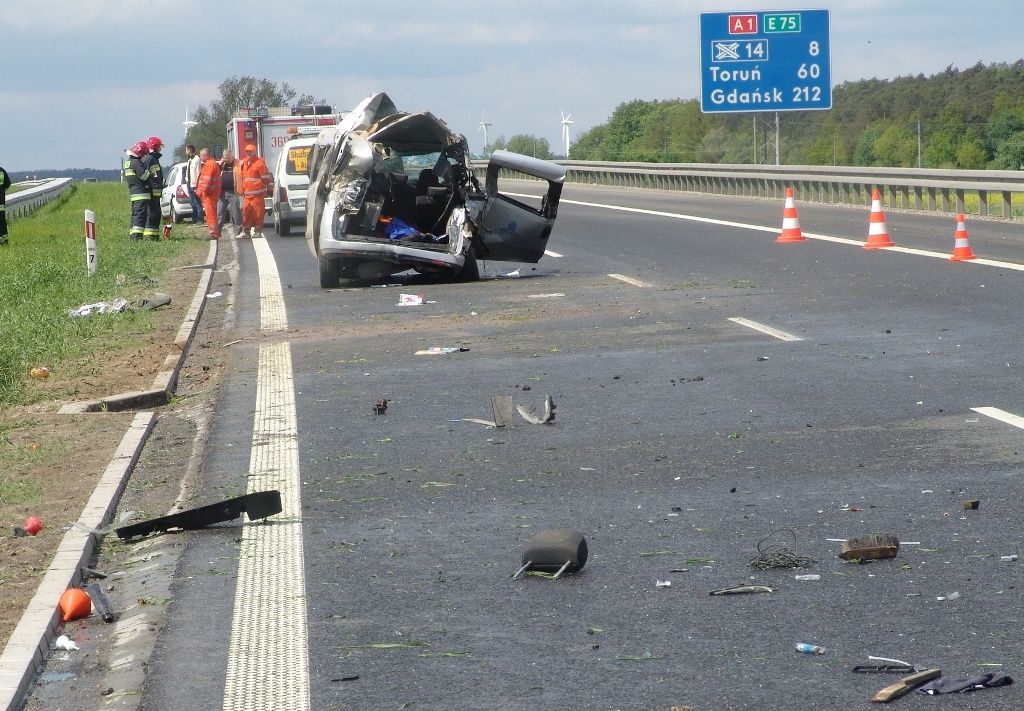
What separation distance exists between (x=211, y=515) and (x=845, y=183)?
28.4 meters

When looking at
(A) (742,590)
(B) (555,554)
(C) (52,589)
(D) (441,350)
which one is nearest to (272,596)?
(C) (52,589)

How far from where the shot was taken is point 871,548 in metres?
5.37

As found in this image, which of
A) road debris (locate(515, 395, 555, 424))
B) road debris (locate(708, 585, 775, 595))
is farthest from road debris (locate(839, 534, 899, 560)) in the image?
road debris (locate(515, 395, 555, 424))

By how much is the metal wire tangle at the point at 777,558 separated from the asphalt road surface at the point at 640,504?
52 mm

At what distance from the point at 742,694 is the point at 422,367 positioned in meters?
6.95

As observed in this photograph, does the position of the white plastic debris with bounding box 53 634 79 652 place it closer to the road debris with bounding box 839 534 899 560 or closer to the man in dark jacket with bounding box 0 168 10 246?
the road debris with bounding box 839 534 899 560

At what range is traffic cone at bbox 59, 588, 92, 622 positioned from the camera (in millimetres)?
5152

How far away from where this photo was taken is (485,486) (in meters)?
6.86

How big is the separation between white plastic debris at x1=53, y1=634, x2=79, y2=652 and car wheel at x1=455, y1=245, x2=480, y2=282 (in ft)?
42.4

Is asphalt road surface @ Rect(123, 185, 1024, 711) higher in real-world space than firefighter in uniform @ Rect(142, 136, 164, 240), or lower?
lower

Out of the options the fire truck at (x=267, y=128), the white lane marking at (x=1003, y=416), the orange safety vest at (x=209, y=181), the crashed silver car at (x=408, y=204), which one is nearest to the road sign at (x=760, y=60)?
the fire truck at (x=267, y=128)

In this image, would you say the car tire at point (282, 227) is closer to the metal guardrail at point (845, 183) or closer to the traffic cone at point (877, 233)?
the metal guardrail at point (845, 183)

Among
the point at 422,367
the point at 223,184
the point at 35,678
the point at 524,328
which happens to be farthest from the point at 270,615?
the point at 223,184

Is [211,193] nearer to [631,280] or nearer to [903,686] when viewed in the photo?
[631,280]
